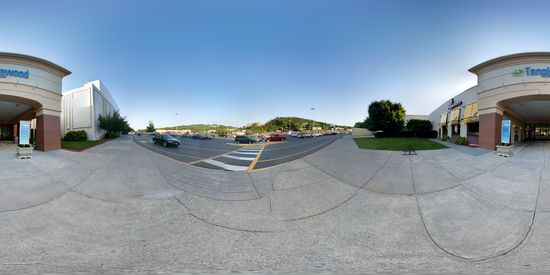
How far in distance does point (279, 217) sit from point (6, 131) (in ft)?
86.2

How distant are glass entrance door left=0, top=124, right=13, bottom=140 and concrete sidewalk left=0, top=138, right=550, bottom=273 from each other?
651 inches

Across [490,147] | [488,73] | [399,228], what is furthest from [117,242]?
[488,73]

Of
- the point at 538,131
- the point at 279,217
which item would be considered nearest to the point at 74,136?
the point at 279,217

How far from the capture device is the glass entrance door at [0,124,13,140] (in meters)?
17.1

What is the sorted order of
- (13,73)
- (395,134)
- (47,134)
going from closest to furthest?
(13,73) < (47,134) < (395,134)

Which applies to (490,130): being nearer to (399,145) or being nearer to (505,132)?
(505,132)

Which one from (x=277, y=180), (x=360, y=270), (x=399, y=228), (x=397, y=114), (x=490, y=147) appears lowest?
(x=360, y=270)

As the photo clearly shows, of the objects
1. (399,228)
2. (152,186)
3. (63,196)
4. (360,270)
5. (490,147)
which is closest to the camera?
(360,270)

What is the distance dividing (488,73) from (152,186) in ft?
45.2

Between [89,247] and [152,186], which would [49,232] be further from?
[152,186]

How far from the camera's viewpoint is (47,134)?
30.2ft

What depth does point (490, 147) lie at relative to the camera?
8820mm

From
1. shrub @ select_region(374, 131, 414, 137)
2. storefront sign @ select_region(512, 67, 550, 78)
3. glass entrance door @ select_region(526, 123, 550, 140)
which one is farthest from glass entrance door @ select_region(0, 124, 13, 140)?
glass entrance door @ select_region(526, 123, 550, 140)

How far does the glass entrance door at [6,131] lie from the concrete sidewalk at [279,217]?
54.3ft
